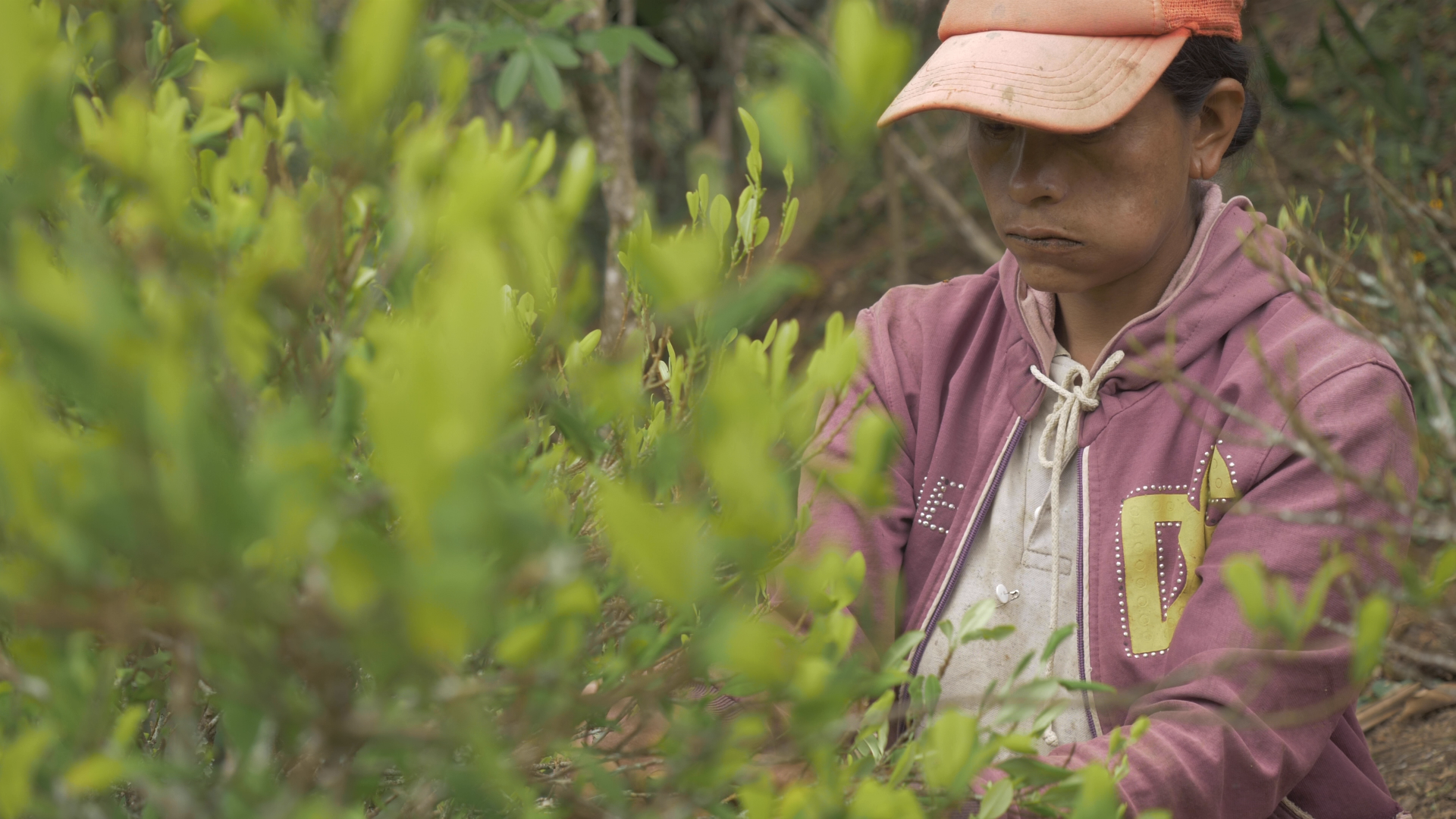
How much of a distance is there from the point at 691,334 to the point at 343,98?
409 millimetres

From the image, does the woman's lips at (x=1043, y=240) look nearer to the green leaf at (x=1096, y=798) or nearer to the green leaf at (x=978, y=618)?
the green leaf at (x=978, y=618)

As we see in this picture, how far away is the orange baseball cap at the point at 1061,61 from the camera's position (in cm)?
138

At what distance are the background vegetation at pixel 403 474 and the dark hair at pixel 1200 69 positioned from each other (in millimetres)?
564

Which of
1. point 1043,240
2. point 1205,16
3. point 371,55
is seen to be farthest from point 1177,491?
point 371,55

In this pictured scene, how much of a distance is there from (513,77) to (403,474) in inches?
100

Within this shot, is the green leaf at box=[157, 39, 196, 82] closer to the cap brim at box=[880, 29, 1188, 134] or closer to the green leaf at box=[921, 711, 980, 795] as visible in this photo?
the cap brim at box=[880, 29, 1188, 134]

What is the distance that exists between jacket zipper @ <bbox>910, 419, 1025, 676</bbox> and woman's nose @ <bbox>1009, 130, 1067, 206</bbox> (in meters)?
0.35

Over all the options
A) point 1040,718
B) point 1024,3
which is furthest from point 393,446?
point 1024,3

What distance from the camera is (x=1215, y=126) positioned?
5.22ft

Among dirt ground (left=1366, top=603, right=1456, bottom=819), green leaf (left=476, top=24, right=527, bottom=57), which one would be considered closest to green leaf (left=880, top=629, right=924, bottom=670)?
dirt ground (left=1366, top=603, right=1456, bottom=819)

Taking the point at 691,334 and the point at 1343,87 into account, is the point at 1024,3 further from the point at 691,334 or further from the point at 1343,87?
the point at 1343,87

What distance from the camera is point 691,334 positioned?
3.02 feet

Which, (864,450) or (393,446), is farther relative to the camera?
(864,450)

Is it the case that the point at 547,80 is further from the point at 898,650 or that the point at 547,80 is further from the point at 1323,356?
the point at 898,650
